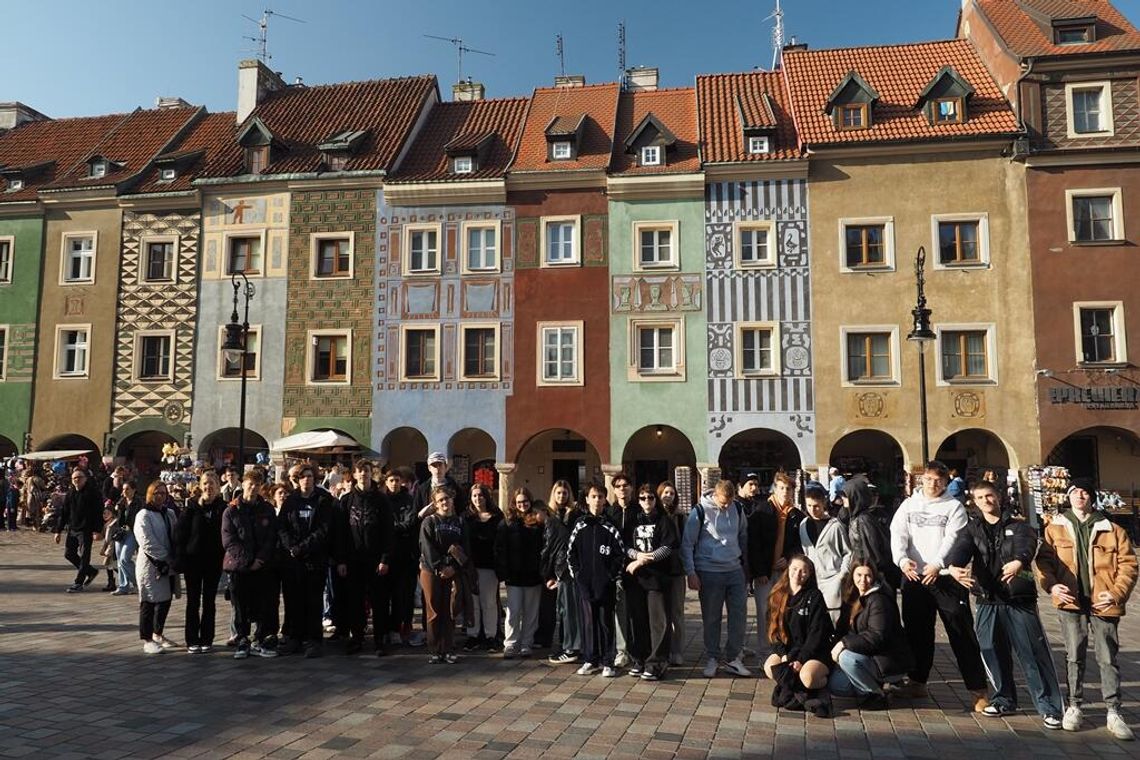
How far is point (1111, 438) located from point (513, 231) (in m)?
16.6

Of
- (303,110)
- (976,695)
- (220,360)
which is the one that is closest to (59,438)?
(220,360)

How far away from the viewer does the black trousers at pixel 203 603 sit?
855 cm

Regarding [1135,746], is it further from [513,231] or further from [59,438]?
[59,438]

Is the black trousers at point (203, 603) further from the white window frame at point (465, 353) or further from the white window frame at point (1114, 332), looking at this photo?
the white window frame at point (1114, 332)

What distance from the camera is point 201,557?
8.55 metres

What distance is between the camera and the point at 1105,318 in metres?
20.7

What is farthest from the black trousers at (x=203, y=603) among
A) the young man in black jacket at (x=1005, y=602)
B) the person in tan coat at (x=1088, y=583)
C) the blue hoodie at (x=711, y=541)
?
the person in tan coat at (x=1088, y=583)

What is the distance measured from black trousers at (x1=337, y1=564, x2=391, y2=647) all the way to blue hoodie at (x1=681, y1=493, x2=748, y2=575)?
315 cm

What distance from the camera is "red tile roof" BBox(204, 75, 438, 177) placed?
24906 millimetres

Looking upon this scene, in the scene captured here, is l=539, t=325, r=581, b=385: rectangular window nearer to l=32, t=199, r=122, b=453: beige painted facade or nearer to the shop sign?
the shop sign

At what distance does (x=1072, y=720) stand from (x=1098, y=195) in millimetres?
18893

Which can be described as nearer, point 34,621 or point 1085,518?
point 1085,518

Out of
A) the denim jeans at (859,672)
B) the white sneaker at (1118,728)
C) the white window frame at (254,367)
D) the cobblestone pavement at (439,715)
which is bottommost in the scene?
the cobblestone pavement at (439,715)

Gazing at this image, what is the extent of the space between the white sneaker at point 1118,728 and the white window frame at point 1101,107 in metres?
19.2
